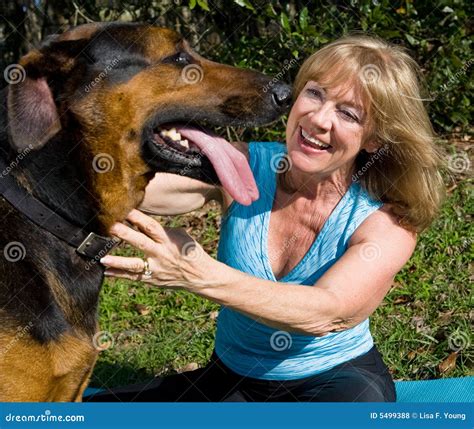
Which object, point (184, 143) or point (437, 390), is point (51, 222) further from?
point (437, 390)

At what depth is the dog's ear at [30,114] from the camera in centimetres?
314

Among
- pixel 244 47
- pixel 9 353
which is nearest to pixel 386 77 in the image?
pixel 9 353

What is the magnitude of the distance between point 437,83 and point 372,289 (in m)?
4.22

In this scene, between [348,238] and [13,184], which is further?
[348,238]

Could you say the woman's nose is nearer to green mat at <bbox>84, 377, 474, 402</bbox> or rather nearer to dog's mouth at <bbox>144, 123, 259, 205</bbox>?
dog's mouth at <bbox>144, 123, 259, 205</bbox>

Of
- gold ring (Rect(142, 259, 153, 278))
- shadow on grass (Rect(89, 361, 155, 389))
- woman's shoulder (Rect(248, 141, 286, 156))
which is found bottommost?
shadow on grass (Rect(89, 361, 155, 389))

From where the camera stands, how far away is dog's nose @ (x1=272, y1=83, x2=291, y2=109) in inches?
143

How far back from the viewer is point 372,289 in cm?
390

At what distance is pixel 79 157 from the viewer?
11.0 feet

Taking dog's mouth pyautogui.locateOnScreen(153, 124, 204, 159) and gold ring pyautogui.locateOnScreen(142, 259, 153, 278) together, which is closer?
gold ring pyautogui.locateOnScreen(142, 259, 153, 278)

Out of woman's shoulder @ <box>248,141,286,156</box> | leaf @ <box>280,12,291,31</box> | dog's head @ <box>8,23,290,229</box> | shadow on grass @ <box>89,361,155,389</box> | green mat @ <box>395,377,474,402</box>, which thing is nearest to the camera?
dog's head @ <box>8,23,290,229</box>

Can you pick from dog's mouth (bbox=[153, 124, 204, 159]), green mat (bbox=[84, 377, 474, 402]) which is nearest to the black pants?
green mat (bbox=[84, 377, 474, 402])

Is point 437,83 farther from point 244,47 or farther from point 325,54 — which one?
point 325,54

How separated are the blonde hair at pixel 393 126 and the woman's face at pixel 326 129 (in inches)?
2.1
